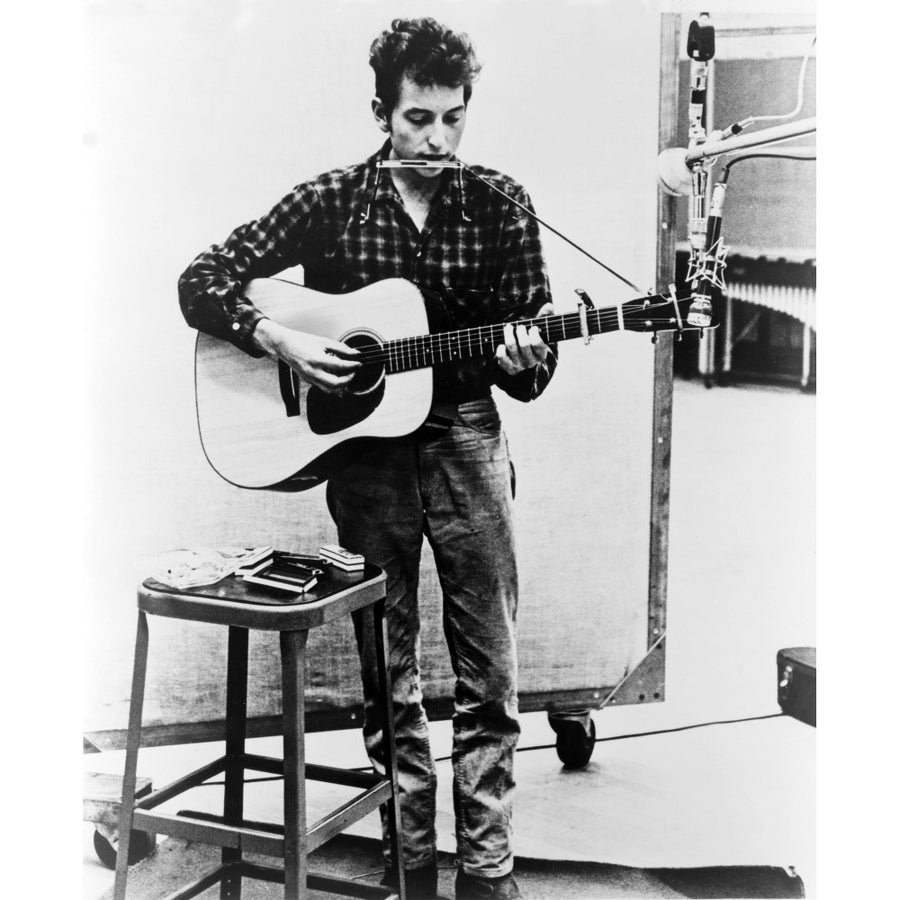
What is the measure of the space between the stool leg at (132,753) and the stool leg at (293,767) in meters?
0.37

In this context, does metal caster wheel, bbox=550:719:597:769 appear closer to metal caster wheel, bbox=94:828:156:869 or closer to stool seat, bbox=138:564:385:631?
stool seat, bbox=138:564:385:631

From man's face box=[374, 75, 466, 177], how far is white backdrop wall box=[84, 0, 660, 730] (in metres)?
0.04

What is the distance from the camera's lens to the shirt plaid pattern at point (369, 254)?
2676 mm

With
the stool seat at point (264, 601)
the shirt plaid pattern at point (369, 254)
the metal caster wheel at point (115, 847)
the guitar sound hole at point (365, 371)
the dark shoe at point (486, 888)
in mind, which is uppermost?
the shirt plaid pattern at point (369, 254)

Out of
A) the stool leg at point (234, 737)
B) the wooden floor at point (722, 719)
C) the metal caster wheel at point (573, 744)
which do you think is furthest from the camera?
the metal caster wheel at point (573, 744)

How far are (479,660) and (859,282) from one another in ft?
4.39

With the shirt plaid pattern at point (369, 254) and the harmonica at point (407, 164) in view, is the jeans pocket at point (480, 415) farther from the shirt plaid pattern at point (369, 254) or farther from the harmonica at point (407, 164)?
the harmonica at point (407, 164)

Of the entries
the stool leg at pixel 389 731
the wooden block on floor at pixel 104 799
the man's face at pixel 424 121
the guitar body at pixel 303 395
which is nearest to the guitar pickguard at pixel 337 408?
the guitar body at pixel 303 395

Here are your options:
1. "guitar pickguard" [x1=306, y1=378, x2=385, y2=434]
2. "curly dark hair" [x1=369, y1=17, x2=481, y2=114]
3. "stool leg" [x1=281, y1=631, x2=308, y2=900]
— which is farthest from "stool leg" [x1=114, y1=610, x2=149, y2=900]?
"curly dark hair" [x1=369, y1=17, x2=481, y2=114]

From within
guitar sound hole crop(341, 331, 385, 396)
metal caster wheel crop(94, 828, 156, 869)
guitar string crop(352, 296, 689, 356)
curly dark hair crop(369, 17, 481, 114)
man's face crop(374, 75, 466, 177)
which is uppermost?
curly dark hair crop(369, 17, 481, 114)

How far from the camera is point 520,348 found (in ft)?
8.71

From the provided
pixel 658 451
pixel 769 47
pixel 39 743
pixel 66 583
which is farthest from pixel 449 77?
pixel 39 743

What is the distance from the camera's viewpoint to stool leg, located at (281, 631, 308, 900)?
→ 2.21 meters

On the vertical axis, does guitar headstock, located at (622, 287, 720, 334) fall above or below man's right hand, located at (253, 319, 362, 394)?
above
